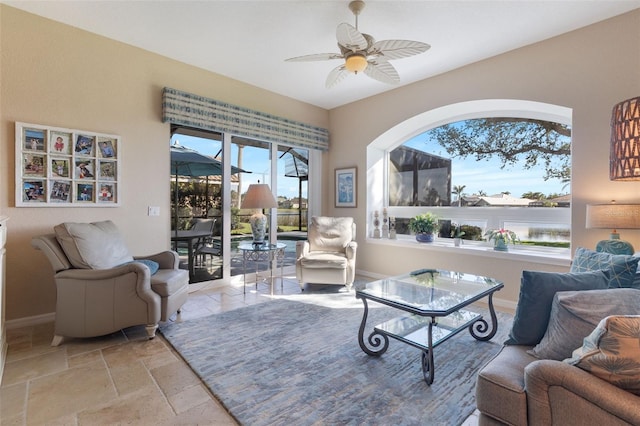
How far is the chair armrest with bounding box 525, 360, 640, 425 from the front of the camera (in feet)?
3.09

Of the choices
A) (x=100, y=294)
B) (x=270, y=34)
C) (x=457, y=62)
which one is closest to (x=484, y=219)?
(x=457, y=62)

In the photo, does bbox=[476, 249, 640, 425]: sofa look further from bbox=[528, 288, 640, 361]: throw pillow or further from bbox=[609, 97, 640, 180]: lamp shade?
bbox=[609, 97, 640, 180]: lamp shade

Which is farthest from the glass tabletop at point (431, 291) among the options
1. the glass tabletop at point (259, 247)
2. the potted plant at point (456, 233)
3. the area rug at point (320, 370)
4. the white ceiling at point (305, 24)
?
the white ceiling at point (305, 24)

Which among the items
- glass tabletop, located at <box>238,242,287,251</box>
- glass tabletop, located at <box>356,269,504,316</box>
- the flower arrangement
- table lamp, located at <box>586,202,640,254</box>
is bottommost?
glass tabletop, located at <box>356,269,504,316</box>

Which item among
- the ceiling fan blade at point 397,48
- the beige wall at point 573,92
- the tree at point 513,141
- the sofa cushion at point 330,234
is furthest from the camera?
the sofa cushion at point 330,234

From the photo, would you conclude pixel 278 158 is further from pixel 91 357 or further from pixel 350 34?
pixel 91 357

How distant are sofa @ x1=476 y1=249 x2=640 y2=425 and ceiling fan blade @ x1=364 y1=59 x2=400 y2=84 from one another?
206 centimetres

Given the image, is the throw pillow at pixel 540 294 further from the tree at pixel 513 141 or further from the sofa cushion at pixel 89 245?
the sofa cushion at pixel 89 245

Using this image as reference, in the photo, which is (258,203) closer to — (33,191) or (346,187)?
(346,187)

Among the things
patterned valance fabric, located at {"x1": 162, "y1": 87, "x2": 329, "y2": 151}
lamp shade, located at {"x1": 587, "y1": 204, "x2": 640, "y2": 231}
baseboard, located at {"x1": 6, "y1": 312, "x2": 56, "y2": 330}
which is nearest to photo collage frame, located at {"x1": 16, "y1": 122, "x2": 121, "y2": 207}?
patterned valance fabric, located at {"x1": 162, "y1": 87, "x2": 329, "y2": 151}

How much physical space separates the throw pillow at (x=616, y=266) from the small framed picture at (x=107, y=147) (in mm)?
4098

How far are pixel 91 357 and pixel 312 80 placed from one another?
383 cm

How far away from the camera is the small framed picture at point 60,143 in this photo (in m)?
2.86

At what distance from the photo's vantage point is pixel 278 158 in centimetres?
478
